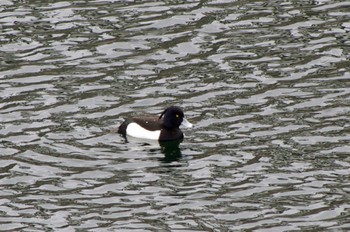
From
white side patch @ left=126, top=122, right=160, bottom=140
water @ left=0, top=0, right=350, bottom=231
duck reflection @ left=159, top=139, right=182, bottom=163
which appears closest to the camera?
water @ left=0, top=0, right=350, bottom=231

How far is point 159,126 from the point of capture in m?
25.3

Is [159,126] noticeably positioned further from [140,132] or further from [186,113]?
[186,113]

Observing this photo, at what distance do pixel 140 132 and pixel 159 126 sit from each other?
1.29 ft

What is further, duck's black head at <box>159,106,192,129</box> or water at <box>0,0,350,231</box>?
duck's black head at <box>159,106,192,129</box>

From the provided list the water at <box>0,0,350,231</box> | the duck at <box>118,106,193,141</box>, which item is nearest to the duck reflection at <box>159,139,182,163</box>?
the water at <box>0,0,350,231</box>

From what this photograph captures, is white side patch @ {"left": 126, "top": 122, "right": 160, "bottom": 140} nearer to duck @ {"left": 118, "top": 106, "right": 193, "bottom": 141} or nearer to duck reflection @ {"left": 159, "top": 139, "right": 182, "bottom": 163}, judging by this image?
duck @ {"left": 118, "top": 106, "right": 193, "bottom": 141}

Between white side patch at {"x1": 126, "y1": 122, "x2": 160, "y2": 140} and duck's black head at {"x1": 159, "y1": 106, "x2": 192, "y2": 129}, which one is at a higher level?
duck's black head at {"x1": 159, "y1": 106, "x2": 192, "y2": 129}

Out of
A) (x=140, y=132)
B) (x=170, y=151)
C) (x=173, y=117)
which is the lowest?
(x=170, y=151)

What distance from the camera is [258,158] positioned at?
75.0ft

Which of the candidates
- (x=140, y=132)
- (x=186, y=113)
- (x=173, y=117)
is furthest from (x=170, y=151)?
(x=186, y=113)

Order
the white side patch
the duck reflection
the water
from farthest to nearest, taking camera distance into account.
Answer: the white side patch
the duck reflection
the water

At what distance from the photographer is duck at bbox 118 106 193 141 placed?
2491 cm

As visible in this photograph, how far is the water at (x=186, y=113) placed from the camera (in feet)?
67.5

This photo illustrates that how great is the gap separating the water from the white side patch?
183mm
